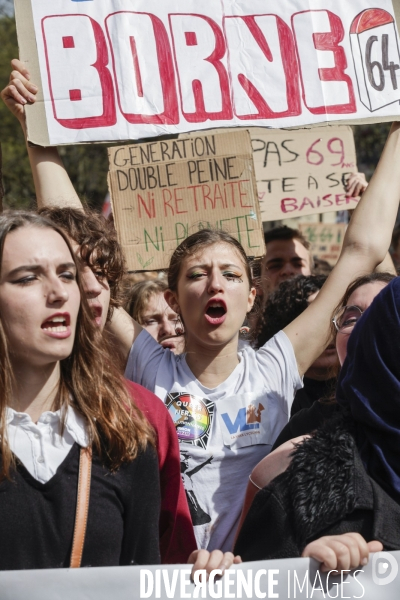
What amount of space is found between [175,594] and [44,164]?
174 cm

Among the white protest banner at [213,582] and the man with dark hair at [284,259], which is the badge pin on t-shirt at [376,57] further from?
the white protest banner at [213,582]

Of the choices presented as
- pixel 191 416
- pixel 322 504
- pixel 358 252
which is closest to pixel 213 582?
pixel 322 504

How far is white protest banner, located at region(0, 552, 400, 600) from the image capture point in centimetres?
183

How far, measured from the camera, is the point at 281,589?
1.86 metres

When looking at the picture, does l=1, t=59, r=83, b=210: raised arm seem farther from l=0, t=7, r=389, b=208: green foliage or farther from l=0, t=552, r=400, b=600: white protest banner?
l=0, t=7, r=389, b=208: green foliage

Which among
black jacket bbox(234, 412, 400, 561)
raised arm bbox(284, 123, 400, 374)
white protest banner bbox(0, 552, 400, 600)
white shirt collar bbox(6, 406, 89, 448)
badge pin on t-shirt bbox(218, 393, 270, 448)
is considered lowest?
white protest banner bbox(0, 552, 400, 600)

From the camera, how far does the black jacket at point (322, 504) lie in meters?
1.87

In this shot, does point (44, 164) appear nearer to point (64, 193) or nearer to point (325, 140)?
point (64, 193)

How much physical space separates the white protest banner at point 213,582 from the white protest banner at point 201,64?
1762 mm

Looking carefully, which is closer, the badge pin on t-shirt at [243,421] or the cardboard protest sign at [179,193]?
the badge pin on t-shirt at [243,421]

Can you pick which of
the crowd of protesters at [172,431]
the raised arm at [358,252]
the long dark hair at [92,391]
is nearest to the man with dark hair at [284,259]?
the raised arm at [358,252]

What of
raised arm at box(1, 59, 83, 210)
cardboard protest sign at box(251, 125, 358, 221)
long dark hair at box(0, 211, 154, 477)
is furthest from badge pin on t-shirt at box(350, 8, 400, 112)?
long dark hair at box(0, 211, 154, 477)

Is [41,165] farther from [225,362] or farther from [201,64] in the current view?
[225,362]

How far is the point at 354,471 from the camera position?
1.90m
